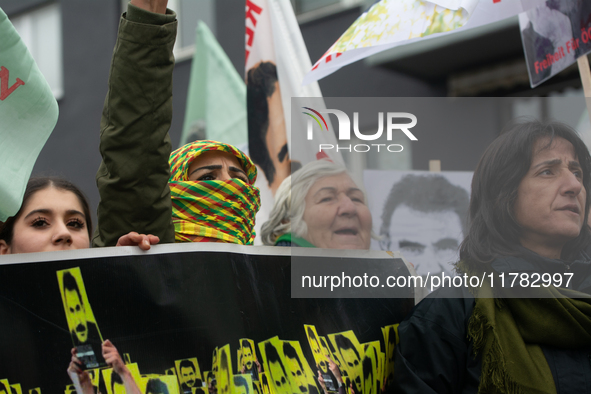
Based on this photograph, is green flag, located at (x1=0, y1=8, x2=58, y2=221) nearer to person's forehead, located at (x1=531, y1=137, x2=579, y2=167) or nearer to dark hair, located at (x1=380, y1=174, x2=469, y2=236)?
dark hair, located at (x1=380, y1=174, x2=469, y2=236)

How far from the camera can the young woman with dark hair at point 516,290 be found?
5.06 ft

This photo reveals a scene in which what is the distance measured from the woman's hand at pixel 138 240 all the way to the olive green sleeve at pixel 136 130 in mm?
84

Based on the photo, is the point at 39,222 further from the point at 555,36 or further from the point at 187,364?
the point at 555,36

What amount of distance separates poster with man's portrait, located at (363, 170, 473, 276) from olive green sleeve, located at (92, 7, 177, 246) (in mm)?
559

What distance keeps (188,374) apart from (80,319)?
0.91 ft

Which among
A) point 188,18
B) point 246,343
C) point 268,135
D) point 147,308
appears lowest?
point 246,343

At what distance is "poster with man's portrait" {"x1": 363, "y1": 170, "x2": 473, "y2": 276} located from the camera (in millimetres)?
1653

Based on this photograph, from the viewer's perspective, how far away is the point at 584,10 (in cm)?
220

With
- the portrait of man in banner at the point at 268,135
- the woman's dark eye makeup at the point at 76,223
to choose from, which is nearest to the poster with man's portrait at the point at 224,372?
the woman's dark eye makeup at the point at 76,223

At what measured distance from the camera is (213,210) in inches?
74.9

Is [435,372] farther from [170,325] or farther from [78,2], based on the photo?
[78,2]

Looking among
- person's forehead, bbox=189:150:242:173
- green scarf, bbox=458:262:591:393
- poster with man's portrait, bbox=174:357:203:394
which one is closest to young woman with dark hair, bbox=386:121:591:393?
green scarf, bbox=458:262:591:393

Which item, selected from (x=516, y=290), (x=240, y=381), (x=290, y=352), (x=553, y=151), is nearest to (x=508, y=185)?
(x=553, y=151)

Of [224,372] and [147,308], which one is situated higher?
[147,308]
